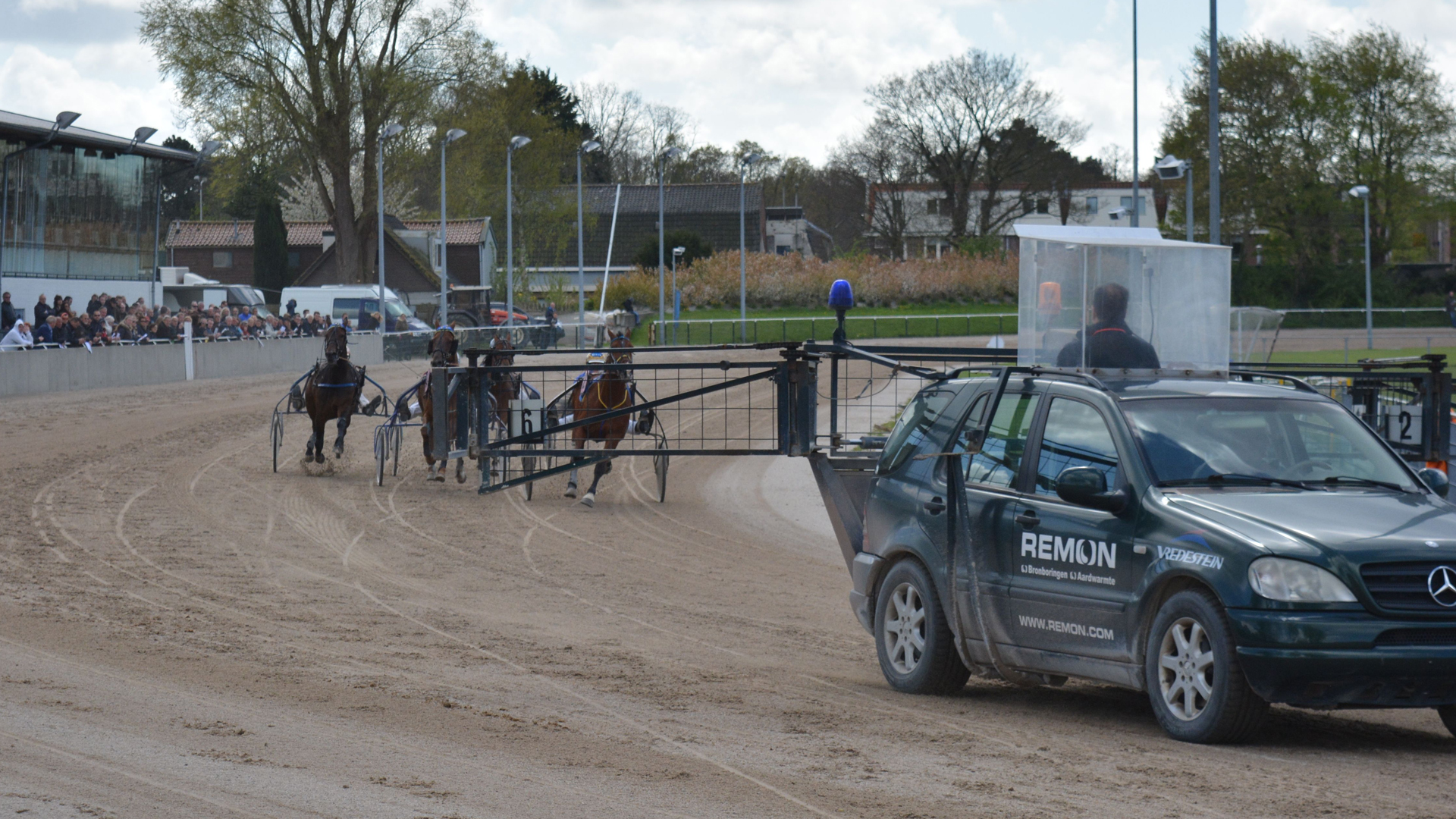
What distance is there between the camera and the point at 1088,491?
270 inches

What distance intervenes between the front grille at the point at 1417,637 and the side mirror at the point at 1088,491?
120 centimetres

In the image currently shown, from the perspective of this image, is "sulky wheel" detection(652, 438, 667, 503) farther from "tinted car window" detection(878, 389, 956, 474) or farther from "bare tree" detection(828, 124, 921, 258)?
"bare tree" detection(828, 124, 921, 258)

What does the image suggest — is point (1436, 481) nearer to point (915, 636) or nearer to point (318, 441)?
point (915, 636)

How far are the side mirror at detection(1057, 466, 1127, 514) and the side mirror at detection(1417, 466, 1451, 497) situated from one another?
154cm

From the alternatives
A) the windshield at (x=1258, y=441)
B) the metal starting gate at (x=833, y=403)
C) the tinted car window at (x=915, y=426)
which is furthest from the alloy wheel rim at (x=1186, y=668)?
the tinted car window at (x=915, y=426)

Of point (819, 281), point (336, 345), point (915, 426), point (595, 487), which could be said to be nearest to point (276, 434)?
point (336, 345)

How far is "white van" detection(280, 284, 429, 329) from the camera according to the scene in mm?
50562

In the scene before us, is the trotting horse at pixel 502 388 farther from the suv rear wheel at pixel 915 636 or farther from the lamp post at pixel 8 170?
the lamp post at pixel 8 170

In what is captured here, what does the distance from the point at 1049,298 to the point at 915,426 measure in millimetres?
1050

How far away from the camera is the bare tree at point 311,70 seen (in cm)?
5034

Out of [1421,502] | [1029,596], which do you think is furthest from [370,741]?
[1421,502]

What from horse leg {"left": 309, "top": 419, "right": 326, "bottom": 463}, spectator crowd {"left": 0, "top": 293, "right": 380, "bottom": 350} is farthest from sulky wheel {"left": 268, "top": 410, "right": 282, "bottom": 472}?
spectator crowd {"left": 0, "top": 293, "right": 380, "bottom": 350}

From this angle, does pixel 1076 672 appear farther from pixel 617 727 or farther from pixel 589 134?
pixel 589 134

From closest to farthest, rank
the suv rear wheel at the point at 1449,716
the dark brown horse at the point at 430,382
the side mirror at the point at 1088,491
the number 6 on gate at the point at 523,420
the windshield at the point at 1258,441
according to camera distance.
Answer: the suv rear wheel at the point at 1449,716 → the side mirror at the point at 1088,491 → the windshield at the point at 1258,441 → the number 6 on gate at the point at 523,420 → the dark brown horse at the point at 430,382
